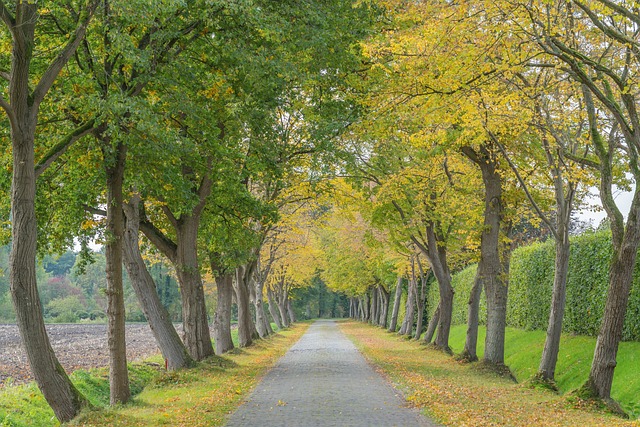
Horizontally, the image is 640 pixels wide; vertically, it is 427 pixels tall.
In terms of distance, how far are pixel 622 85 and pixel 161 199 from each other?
38.7 ft

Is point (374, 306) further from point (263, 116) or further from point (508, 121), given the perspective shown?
point (508, 121)

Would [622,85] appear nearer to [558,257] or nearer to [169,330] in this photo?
[558,257]

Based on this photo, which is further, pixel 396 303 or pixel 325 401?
pixel 396 303

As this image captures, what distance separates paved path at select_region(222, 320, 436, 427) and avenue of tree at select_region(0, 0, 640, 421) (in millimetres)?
2734

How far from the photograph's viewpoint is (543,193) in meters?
19.5

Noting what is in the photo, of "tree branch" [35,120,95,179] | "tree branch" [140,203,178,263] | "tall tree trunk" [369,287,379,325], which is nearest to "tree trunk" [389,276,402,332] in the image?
"tall tree trunk" [369,287,379,325]

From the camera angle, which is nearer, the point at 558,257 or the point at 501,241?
the point at 558,257

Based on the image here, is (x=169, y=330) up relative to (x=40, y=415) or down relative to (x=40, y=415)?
up

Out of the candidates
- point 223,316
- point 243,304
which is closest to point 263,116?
point 223,316

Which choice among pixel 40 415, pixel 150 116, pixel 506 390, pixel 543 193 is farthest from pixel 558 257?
pixel 40 415

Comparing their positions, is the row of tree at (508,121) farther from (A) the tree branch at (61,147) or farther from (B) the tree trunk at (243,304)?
(B) the tree trunk at (243,304)

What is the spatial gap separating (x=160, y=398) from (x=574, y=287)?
43.6 feet

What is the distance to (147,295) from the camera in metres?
17.8

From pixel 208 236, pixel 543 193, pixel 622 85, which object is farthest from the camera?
pixel 208 236
